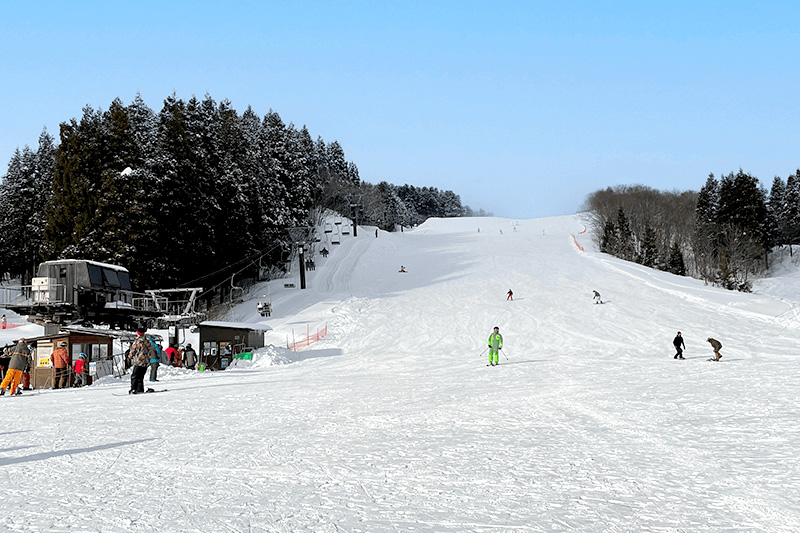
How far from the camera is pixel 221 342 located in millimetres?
26047

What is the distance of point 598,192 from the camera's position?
77188mm

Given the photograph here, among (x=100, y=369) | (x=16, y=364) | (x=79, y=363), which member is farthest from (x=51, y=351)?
(x=16, y=364)

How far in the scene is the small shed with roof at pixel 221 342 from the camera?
25.2 m

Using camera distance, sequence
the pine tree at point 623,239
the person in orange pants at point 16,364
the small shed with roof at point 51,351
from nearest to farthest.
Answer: the person in orange pants at point 16,364, the small shed with roof at point 51,351, the pine tree at point 623,239

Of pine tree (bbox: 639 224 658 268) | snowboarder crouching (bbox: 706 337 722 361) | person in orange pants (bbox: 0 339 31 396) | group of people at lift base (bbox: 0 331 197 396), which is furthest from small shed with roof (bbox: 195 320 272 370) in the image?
pine tree (bbox: 639 224 658 268)

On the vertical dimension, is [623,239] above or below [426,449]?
above

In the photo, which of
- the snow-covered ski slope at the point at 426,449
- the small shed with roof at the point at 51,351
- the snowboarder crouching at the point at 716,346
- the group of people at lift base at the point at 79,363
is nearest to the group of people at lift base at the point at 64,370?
the group of people at lift base at the point at 79,363

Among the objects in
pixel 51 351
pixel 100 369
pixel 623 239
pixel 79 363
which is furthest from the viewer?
pixel 623 239

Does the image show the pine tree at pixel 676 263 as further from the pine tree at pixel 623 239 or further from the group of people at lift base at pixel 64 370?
the group of people at lift base at pixel 64 370

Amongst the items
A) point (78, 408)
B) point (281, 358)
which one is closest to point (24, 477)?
point (78, 408)

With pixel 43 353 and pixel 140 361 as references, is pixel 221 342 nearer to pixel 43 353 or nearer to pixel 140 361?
pixel 43 353

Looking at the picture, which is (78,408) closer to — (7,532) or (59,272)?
(7,532)

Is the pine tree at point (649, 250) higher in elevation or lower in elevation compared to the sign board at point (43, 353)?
higher

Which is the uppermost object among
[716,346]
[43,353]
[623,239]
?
[623,239]
